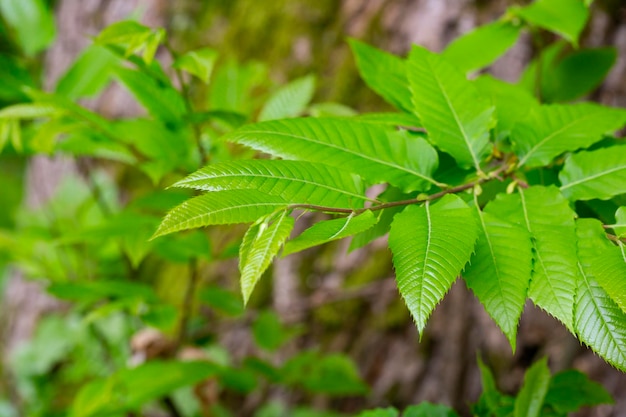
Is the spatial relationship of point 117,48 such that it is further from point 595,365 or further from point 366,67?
point 595,365

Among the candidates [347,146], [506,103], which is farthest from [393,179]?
[506,103]

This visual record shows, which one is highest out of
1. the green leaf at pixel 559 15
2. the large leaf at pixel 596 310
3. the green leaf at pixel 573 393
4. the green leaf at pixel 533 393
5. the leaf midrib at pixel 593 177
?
the green leaf at pixel 559 15

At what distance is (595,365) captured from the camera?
132 cm

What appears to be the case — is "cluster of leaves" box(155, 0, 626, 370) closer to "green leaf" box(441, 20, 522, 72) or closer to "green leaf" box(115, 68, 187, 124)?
"green leaf" box(441, 20, 522, 72)

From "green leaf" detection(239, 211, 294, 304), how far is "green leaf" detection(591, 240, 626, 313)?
12.9 inches

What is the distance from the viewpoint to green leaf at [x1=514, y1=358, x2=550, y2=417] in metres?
0.69

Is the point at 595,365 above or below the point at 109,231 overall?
below

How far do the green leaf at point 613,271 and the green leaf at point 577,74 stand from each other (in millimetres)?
586

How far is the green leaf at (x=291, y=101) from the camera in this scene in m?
1.06

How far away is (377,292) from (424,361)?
0.71 feet

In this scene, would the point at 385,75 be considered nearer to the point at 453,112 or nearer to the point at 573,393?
the point at 453,112

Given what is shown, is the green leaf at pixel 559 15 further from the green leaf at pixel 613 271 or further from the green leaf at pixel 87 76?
the green leaf at pixel 87 76

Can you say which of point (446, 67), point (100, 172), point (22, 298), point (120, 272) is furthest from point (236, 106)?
point (22, 298)

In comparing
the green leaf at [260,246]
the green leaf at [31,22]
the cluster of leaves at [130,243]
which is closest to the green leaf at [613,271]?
the green leaf at [260,246]
